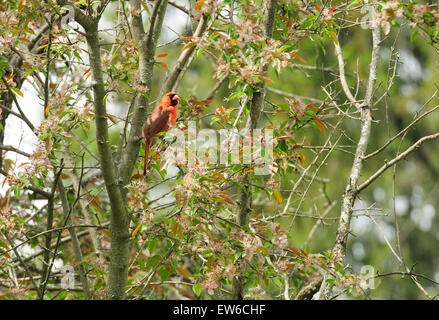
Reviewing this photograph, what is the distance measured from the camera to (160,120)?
3570 millimetres

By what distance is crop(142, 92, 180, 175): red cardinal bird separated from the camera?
11.5 feet

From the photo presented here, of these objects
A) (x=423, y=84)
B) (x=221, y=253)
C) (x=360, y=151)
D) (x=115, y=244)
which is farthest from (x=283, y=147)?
(x=423, y=84)

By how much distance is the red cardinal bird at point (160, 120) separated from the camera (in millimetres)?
3514

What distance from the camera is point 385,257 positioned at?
8109 millimetres

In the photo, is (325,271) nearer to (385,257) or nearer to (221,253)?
(221,253)

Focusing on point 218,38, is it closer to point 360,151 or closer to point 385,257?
point 360,151

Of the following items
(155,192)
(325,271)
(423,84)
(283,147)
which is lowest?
(325,271)

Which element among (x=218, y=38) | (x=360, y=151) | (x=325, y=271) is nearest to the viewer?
(x=218, y=38)

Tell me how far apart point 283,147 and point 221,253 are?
0.66 m
